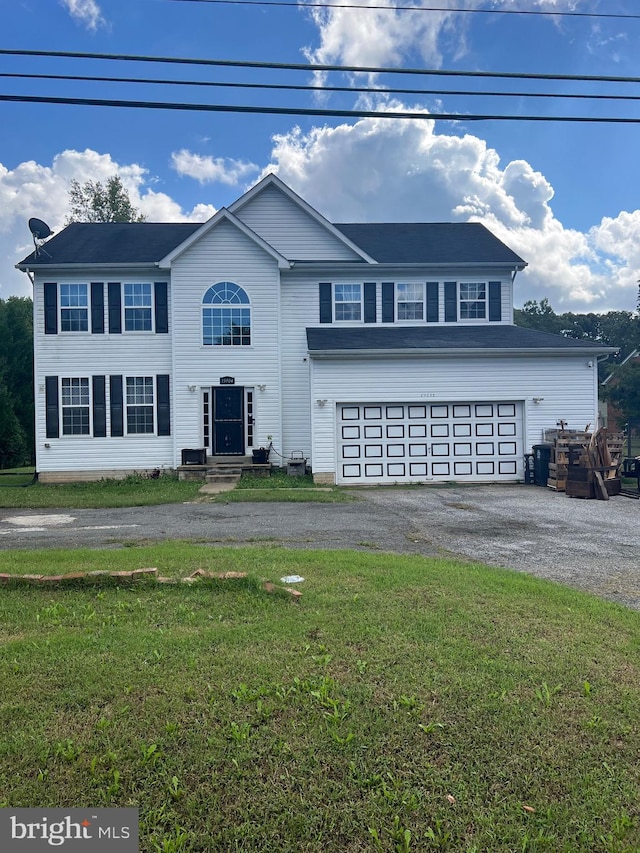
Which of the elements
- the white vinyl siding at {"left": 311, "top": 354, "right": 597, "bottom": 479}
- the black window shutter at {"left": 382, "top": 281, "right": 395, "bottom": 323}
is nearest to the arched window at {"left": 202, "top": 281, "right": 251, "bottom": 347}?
the white vinyl siding at {"left": 311, "top": 354, "right": 597, "bottom": 479}

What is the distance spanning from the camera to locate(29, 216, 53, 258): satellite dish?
17453mm

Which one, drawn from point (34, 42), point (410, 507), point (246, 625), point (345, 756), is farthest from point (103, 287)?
point (345, 756)

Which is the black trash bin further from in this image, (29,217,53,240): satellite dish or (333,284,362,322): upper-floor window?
(29,217,53,240): satellite dish

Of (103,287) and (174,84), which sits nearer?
(174,84)

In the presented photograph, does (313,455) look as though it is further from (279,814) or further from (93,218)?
(93,218)

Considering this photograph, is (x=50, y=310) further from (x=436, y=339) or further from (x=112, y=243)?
(x=436, y=339)

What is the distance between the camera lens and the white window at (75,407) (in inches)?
689

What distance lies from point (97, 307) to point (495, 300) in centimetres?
1352

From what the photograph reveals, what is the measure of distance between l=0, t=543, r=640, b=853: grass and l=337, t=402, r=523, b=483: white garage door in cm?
1130

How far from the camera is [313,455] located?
53.0ft

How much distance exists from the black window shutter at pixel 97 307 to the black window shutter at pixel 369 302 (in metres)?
8.75

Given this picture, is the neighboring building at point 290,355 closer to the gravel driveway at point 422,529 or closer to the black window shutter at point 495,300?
the black window shutter at point 495,300

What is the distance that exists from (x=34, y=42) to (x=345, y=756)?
8676 millimetres

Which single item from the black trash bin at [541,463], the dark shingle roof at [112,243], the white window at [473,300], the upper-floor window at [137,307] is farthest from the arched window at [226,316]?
the black trash bin at [541,463]
